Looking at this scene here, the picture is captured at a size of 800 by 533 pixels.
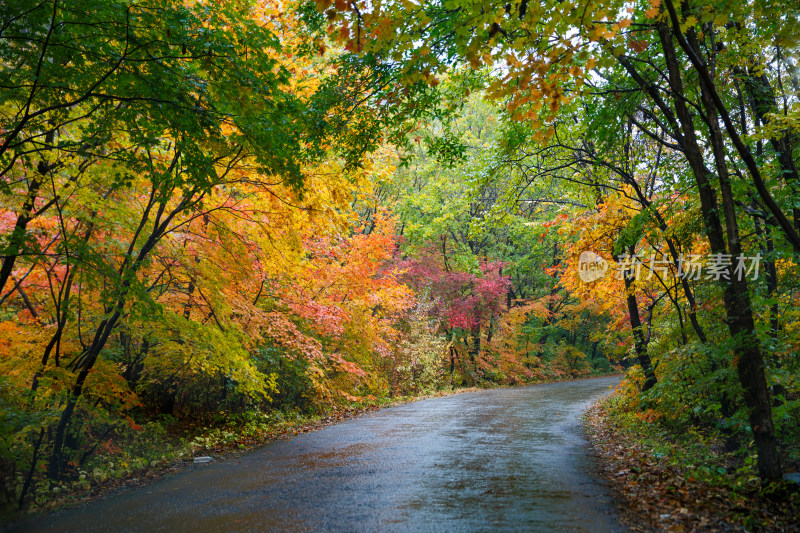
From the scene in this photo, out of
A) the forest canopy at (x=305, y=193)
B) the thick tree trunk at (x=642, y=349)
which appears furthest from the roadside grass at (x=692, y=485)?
the thick tree trunk at (x=642, y=349)

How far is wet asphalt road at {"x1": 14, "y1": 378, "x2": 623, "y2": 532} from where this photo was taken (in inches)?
176

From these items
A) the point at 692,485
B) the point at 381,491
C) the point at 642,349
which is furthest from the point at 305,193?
the point at 642,349

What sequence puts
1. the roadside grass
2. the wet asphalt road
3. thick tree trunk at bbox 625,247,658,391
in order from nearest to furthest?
the roadside grass → the wet asphalt road → thick tree trunk at bbox 625,247,658,391

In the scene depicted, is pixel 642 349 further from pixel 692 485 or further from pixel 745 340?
pixel 745 340

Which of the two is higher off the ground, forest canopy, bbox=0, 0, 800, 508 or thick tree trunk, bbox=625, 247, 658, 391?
forest canopy, bbox=0, 0, 800, 508

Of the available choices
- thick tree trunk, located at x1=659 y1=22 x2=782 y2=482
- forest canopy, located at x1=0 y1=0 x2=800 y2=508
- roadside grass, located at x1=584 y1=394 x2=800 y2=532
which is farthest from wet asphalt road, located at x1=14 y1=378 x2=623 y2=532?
thick tree trunk, located at x1=659 y1=22 x2=782 y2=482

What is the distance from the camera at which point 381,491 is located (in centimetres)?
556

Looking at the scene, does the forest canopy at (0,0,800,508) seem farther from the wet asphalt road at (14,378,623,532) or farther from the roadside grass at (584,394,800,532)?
the wet asphalt road at (14,378,623,532)

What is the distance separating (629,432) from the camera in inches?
367

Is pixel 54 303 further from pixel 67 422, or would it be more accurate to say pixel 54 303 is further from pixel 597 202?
pixel 597 202

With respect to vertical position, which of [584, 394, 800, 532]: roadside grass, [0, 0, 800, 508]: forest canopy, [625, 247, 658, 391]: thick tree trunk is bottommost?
[584, 394, 800, 532]: roadside grass

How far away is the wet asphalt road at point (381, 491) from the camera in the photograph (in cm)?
448

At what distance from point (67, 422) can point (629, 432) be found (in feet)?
31.8

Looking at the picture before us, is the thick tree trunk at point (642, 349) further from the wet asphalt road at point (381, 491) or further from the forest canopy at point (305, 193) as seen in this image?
the wet asphalt road at point (381, 491)
